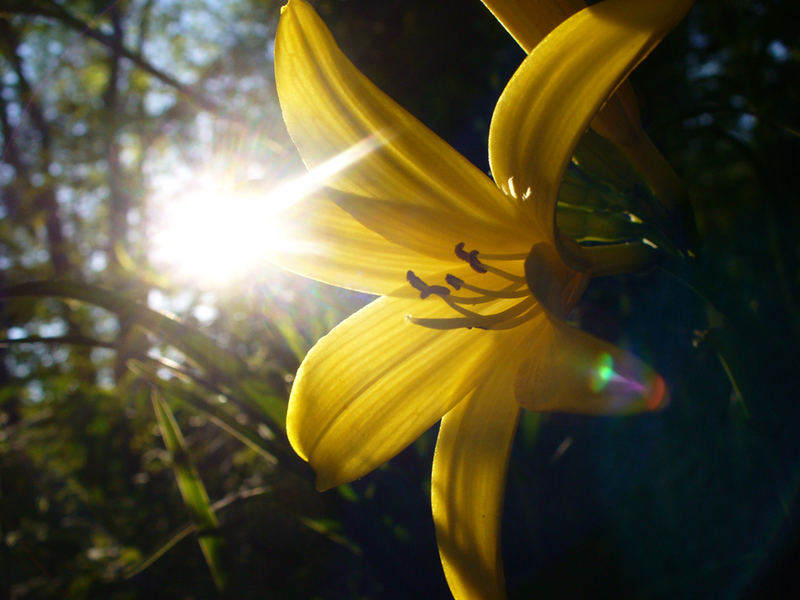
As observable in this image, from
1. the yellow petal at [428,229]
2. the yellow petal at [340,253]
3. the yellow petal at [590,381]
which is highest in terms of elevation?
the yellow petal at [340,253]

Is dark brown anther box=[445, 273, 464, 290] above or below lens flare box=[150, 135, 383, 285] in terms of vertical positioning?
below

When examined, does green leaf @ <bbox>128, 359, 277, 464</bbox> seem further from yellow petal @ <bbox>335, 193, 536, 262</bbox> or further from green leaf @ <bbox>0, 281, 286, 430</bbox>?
yellow petal @ <bbox>335, 193, 536, 262</bbox>

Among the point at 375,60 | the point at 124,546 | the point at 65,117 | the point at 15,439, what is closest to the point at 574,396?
the point at 375,60

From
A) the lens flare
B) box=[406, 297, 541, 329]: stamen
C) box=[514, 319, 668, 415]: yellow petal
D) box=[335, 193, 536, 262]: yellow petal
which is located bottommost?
box=[514, 319, 668, 415]: yellow petal

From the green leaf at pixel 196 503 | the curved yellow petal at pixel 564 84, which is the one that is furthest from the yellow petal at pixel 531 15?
the green leaf at pixel 196 503

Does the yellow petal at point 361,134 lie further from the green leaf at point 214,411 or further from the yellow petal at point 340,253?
the green leaf at point 214,411

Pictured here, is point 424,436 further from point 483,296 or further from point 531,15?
point 531,15

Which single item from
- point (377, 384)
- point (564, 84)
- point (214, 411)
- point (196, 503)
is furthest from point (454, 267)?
point (196, 503)

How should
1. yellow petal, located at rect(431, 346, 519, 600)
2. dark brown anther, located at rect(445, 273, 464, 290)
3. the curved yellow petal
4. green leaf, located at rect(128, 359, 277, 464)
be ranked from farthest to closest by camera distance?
green leaf, located at rect(128, 359, 277, 464) < dark brown anther, located at rect(445, 273, 464, 290) < yellow petal, located at rect(431, 346, 519, 600) < the curved yellow petal

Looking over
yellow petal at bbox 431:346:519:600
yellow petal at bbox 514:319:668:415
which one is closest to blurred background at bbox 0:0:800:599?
yellow petal at bbox 514:319:668:415
